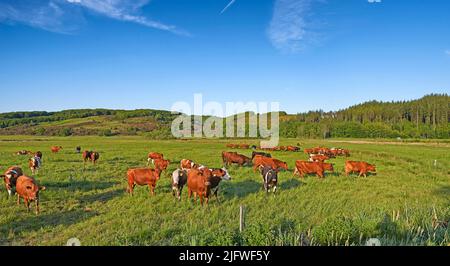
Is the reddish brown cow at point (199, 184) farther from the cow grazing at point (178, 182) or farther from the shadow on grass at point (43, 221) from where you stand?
the shadow on grass at point (43, 221)

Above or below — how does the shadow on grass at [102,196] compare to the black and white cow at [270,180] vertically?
below

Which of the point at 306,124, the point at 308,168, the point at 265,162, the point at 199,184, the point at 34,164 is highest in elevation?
the point at 306,124

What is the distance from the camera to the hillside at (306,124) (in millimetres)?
77188

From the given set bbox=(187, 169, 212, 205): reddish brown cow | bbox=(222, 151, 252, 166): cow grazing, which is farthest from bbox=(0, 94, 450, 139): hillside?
bbox=(187, 169, 212, 205): reddish brown cow

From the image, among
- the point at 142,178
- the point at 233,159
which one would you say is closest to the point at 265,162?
the point at 233,159

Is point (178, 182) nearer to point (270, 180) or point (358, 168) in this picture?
point (270, 180)

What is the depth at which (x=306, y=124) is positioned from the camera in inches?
4038

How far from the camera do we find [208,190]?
35.1ft

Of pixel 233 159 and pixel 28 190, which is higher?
pixel 28 190

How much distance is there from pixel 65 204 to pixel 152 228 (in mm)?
4678

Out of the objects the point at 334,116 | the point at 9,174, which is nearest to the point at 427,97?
the point at 334,116

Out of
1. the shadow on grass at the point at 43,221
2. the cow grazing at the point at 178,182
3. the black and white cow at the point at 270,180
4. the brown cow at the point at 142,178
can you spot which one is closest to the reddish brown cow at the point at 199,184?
the cow grazing at the point at 178,182

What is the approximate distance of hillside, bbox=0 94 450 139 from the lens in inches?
3039
